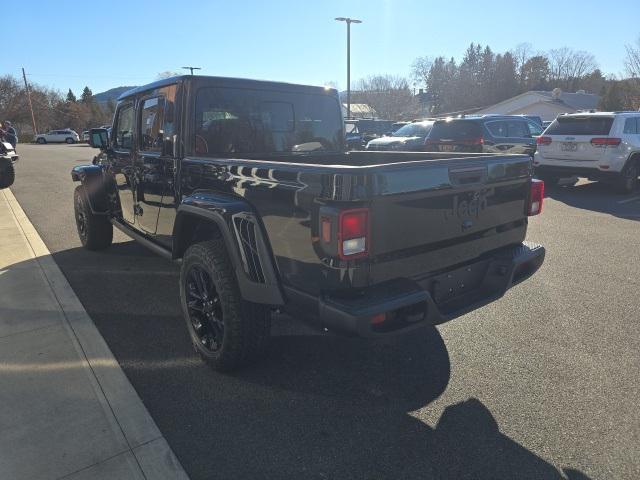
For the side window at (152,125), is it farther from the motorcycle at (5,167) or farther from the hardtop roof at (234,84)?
the motorcycle at (5,167)

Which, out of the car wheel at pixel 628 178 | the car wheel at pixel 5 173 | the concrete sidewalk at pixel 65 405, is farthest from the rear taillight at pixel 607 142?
the car wheel at pixel 5 173

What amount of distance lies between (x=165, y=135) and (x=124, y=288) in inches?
68.9

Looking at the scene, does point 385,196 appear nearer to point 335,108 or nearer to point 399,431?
point 399,431

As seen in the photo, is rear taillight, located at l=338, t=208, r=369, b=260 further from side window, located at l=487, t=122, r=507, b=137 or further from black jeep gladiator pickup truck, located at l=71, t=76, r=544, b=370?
side window, located at l=487, t=122, r=507, b=137

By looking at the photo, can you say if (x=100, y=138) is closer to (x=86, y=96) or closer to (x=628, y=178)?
(x=628, y=178)

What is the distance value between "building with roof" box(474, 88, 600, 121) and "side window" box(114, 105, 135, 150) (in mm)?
50659

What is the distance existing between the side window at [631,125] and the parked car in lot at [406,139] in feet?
15.4

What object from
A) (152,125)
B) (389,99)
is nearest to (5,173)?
(152,125)

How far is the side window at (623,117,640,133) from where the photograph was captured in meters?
9.81

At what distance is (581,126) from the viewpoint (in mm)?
10117

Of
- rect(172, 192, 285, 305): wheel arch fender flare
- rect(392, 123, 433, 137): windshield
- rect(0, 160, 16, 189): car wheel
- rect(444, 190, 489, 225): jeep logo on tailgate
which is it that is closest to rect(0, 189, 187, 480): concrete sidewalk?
rect(172, 192, 285, 305): wheel arch fender flare

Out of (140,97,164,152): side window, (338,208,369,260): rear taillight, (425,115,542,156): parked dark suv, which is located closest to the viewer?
(338,208,369,260): rear taillight

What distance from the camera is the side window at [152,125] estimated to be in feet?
12.5

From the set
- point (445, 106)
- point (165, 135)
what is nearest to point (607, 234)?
point (165, 135)
